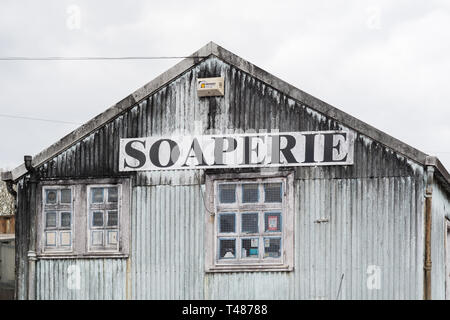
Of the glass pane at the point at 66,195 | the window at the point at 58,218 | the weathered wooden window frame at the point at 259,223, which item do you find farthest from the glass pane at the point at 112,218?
the weathered wooden window frame at the point at 259,223

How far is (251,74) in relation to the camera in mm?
19438

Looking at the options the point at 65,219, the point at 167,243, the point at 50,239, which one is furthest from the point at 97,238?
the point at 167,243

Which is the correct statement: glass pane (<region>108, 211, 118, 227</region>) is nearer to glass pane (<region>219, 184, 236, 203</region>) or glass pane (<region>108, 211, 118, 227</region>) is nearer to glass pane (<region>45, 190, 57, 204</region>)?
glass pane (<region>45, 190, 57, 204</region>)

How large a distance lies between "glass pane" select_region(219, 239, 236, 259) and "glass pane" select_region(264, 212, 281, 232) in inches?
32.0

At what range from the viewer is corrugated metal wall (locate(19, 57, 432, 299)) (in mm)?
18531

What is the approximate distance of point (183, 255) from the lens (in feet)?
63.9

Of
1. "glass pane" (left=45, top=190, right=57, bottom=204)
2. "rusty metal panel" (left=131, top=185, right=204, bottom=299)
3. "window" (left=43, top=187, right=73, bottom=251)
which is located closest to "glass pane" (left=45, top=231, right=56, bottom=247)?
"window" (left=43, top=187, right=73, bottom=251)

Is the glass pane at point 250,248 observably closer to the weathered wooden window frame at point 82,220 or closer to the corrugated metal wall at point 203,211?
the corrugated metal wall at point 203,211

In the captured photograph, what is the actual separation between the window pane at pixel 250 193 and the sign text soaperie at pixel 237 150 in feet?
1.50

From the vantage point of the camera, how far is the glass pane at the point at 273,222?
750 inches
